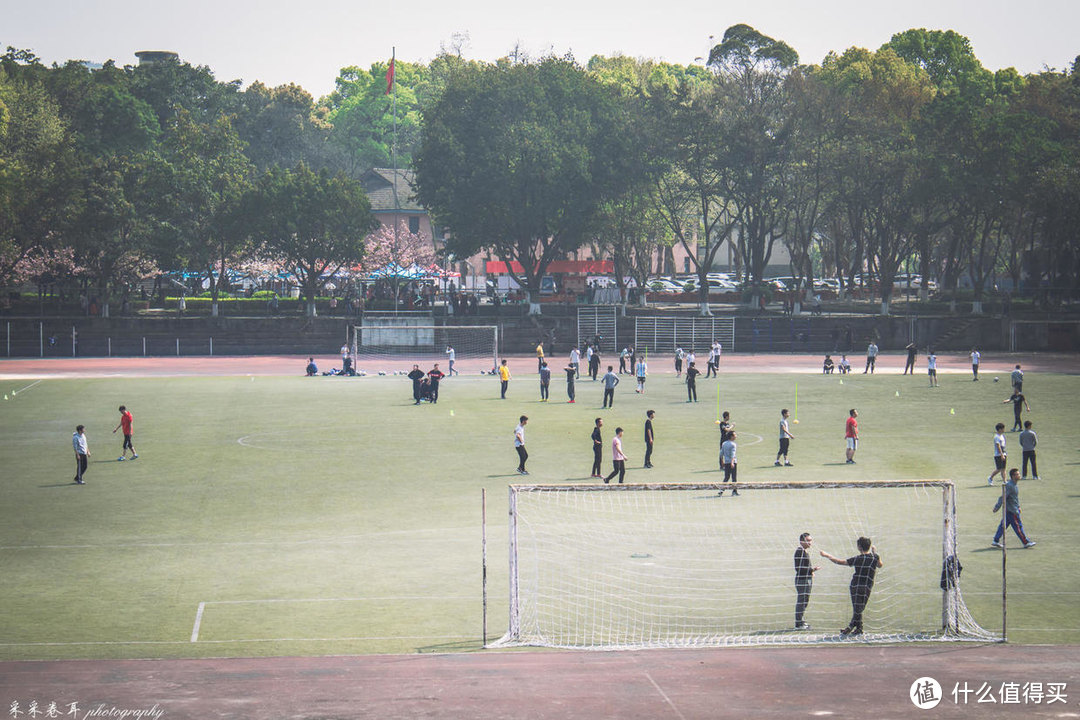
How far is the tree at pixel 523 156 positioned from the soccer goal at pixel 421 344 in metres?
6.44

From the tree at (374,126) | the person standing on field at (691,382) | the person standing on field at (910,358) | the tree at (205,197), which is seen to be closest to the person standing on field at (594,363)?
the person standing on field at (691,382)

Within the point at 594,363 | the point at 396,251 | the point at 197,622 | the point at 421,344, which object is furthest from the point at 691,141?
the point at 197,622

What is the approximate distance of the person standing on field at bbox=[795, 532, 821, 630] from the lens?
626 inches

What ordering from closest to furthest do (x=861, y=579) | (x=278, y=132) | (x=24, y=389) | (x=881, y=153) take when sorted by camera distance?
(x=861, y=579) → (x=24, y=389) → (x=881, y=153) → (x=278, y=132)

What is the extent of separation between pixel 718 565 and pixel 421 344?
51824mm

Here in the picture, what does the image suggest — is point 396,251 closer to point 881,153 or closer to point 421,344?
point 421,344

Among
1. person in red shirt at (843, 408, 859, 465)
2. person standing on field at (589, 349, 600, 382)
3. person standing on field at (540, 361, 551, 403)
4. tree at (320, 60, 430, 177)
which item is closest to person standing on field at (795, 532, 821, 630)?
person in red shirt at (843, 408, 859, 465)

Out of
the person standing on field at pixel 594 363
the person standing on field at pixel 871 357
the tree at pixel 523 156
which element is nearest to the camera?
the person standing on field at pixel 594 363

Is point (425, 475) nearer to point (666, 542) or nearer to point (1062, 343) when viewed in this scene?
point (666, 542)

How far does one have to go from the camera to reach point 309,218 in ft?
238

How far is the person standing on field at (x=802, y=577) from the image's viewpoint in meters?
15.9

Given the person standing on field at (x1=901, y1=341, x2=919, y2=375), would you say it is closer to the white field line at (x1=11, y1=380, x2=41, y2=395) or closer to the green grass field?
the green grass field

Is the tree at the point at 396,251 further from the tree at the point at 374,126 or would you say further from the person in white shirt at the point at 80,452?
the person in white shirt at the point at 80,452

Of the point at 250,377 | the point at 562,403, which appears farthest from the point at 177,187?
the point at 562,403
